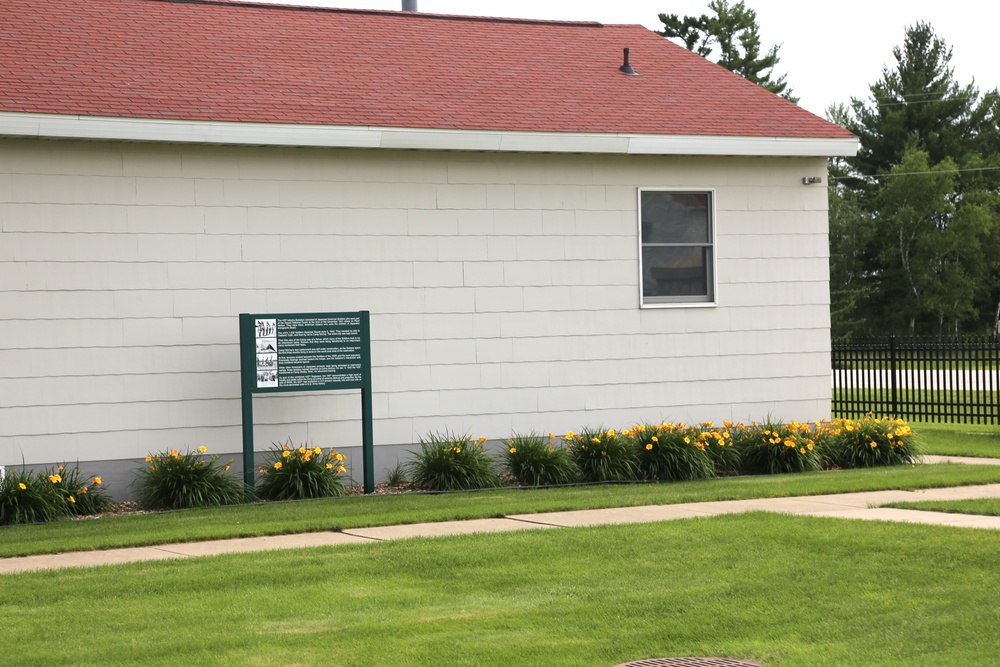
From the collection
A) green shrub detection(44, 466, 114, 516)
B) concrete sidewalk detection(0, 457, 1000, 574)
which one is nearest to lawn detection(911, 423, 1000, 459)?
concrete sidewalk detection(0, 457, 1000, 574)

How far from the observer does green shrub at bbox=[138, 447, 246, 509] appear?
12.4 m

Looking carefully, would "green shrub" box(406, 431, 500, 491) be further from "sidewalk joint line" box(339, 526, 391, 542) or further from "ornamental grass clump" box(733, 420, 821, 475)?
"sidewalk joint line" box(339, 526, 391, 542)

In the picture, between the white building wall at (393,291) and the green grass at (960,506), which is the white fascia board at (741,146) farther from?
the green grass at (960,506)

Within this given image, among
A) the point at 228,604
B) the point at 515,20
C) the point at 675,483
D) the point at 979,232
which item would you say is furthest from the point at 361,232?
the point at 979,232

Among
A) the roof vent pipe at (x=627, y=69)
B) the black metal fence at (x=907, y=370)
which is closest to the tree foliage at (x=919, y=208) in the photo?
the black metal fence at (x=907, y=370)

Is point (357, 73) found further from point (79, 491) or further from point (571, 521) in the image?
point (571, 521)

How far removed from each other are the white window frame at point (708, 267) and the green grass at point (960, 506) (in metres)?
4.50

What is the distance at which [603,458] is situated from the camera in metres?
14.0

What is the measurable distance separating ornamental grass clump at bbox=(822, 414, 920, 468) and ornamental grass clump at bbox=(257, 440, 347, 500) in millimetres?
5712

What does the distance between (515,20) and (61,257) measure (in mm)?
7740

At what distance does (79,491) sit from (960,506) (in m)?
7.64

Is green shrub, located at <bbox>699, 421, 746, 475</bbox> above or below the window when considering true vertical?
below

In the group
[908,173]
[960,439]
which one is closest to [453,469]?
[960,439]

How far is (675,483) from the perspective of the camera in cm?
1360
